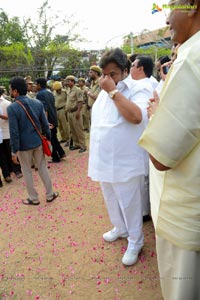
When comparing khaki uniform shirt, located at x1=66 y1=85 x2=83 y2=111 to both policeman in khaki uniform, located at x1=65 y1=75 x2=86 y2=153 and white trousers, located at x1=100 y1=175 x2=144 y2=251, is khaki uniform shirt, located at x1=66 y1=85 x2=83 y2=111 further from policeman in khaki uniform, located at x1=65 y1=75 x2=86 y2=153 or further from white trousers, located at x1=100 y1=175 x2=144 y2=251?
white trousers, located at x1=100 y1=175 x2=144 y2=251

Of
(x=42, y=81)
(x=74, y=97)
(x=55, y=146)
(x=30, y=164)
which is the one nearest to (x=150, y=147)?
(x=30, y=164)

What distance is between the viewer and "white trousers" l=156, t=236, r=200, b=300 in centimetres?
118

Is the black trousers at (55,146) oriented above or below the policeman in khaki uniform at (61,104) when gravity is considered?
below

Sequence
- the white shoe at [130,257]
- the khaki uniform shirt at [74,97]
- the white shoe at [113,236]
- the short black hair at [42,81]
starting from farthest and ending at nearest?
the khaki uniform shirt at [74,97], the short black hair at [42,81], the white shoe at [113,236], the white shoe at [130,257]

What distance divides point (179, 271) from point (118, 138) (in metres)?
1.10

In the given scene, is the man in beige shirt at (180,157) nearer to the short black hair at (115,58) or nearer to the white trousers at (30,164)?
the short black hair at (115,58)

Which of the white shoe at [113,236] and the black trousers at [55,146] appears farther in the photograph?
the black trousers at [55,146]

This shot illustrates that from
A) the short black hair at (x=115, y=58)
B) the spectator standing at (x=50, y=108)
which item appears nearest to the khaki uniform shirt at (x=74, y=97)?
the spectator standing at (x=50, y=108)

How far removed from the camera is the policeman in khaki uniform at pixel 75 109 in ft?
21.8

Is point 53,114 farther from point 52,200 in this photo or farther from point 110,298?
point 110,298

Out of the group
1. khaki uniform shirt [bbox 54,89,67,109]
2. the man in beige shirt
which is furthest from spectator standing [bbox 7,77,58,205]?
khaki uniform shirt [bbox 54,89,67,109]

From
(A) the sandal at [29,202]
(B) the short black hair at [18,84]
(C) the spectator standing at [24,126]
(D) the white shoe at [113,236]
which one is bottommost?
(A) the sandal at [29,202]

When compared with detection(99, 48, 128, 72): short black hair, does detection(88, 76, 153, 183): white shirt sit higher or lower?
lower

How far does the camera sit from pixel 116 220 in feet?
8.61
